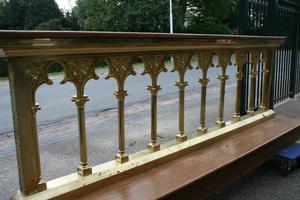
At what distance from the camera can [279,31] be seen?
242 inches

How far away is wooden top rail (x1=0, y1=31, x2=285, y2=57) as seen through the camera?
5.67 feet

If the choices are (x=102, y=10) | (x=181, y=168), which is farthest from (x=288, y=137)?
(x=102, y=10)

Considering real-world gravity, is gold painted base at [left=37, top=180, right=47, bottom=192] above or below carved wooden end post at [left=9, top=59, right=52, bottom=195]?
below

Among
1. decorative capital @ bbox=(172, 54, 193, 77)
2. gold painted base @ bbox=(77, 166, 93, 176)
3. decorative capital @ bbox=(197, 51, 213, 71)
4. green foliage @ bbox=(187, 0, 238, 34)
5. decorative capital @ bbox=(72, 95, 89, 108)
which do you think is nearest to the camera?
decorative capital @ bbox=(72, 95, 89, 108)

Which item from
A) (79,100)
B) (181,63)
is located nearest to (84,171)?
(79,100)

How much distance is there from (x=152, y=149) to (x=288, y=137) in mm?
1776

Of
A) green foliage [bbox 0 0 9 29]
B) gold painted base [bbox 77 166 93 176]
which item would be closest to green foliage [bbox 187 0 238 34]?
green foliage [bbox 0 0 9 29]

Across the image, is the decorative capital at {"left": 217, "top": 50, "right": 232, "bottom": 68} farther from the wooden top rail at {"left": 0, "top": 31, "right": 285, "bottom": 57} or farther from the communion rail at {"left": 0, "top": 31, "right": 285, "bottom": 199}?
the wooden top rail at {"left": 0, "top": 31, "right": 285, "bottom": 57}

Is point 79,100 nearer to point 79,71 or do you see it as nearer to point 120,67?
point 79,71

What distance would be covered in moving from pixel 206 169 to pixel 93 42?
1266 millimetres

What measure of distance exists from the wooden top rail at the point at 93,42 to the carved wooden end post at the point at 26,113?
88 millimetres

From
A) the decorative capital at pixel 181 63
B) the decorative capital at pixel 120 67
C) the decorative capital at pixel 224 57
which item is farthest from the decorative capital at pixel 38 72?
the decorative capital at pixel 224 57

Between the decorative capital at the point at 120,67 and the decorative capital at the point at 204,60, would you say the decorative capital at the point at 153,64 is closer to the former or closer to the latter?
the decorative capital at the point at 120,67

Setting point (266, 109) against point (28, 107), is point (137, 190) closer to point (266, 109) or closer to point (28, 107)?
point (28, 107)
